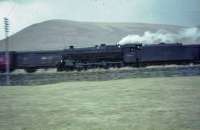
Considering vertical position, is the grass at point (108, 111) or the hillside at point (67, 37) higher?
the hillside at point (67, 37)

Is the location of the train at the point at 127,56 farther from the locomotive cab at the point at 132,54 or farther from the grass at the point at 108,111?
the grass at the point at 108,111

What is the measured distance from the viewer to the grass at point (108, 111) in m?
14.6

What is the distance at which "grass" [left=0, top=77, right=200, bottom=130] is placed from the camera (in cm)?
1455

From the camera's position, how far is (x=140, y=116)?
1600 centimetres

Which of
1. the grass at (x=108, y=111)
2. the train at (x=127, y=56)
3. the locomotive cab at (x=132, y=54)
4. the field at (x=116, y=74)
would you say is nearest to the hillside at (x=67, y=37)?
the train at (x=127, y=56)

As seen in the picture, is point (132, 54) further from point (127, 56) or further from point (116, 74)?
point (116, 74)

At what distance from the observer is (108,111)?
57.4ft

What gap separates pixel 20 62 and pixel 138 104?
33770 mm

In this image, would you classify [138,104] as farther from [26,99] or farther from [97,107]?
[26,99]

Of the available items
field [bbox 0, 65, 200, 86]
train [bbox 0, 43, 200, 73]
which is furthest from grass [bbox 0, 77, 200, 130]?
train [bbox 0, 43, 200, 73]

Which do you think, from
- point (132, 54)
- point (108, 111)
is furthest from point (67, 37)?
point (108, 111)

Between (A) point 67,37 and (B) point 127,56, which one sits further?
(A) point 67,37

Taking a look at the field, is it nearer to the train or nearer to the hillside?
the train

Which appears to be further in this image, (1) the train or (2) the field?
(1) the train
